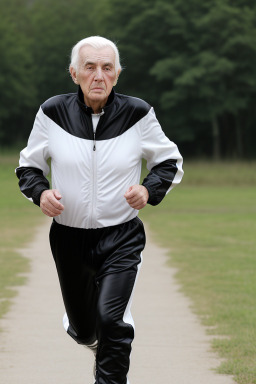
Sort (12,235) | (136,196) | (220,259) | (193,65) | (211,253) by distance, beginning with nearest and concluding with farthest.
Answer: (136,196), (220,259), (211,253), (12,235), (193,65)

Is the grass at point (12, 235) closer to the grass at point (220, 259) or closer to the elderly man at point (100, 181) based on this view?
the grass at point (220, 259)

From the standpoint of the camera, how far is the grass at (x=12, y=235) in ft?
36.3

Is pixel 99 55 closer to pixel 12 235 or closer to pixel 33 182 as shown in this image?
pixel 33 182

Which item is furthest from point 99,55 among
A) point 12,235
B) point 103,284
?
point 12,235

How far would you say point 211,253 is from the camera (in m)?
15.3

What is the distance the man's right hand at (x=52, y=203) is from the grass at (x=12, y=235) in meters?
4.47

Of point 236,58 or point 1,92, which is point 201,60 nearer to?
point 236,58

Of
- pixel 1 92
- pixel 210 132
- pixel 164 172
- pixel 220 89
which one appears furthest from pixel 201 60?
pixel 164 172

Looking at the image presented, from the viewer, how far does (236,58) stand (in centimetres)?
6294

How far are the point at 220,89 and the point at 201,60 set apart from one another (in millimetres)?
2853

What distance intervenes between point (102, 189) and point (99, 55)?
2.30 ft

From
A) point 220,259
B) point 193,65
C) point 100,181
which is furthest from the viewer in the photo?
point 193,65

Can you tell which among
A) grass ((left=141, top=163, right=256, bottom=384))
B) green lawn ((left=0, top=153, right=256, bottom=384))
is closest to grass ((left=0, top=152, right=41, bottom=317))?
green lawn ((left=0, top=153, right=256, bottom=384))

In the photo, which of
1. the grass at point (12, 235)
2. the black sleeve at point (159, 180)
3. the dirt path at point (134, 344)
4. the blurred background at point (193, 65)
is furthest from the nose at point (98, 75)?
the blurred background at point (193, 65)
